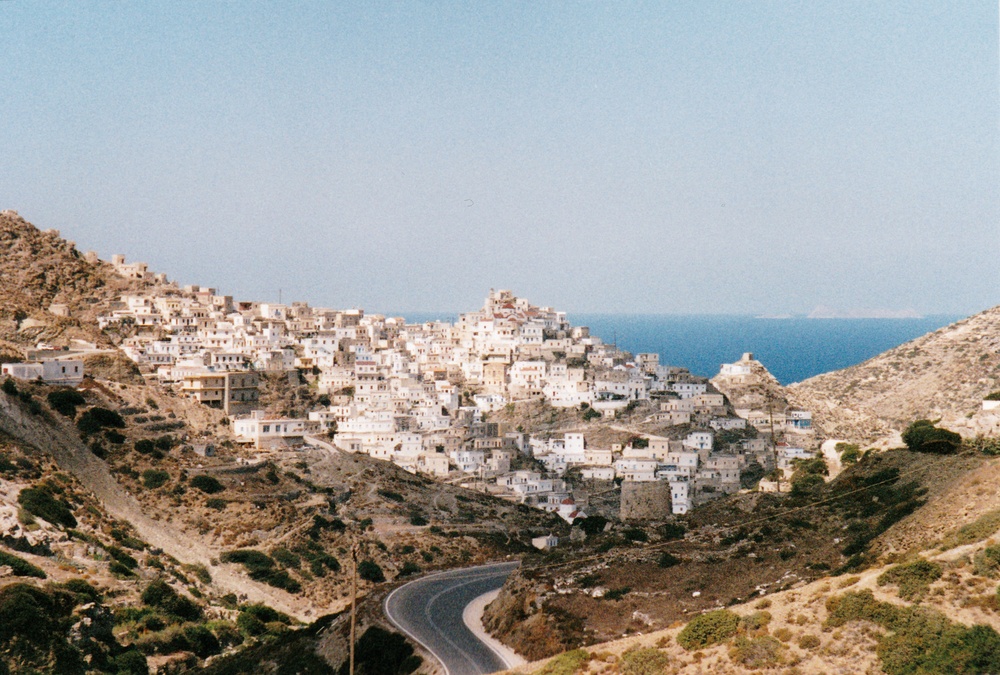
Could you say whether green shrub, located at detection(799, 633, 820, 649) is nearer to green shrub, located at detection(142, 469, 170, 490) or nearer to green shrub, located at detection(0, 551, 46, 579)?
green shrub, located at detection(0, 551, 46, 579)

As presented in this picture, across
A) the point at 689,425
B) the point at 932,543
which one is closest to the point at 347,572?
the point at 932,543

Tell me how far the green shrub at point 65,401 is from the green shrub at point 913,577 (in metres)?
48.0

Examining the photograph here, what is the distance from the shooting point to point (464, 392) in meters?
98.8

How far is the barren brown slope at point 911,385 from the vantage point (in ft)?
324

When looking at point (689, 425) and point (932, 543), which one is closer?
point (932, 543)

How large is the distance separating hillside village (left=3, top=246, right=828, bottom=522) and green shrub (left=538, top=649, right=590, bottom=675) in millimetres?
40442

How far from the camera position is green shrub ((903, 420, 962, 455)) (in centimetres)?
4300

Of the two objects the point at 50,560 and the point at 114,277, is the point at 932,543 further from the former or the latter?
the point at 114,277

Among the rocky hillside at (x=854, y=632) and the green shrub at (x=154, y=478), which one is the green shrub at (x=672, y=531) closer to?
the rocky hillside at (x=854, y=632)

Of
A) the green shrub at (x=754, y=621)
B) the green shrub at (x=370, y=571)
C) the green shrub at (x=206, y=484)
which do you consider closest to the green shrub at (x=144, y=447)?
the green shrub at (x=206, y=484)

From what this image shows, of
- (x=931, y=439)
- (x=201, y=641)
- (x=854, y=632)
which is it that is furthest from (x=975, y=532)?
(x=201, y=641)

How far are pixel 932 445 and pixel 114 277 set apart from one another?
8578 cm

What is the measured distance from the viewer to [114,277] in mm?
108938

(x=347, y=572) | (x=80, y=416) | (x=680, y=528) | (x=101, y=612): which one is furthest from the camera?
(x=80, y=416)
